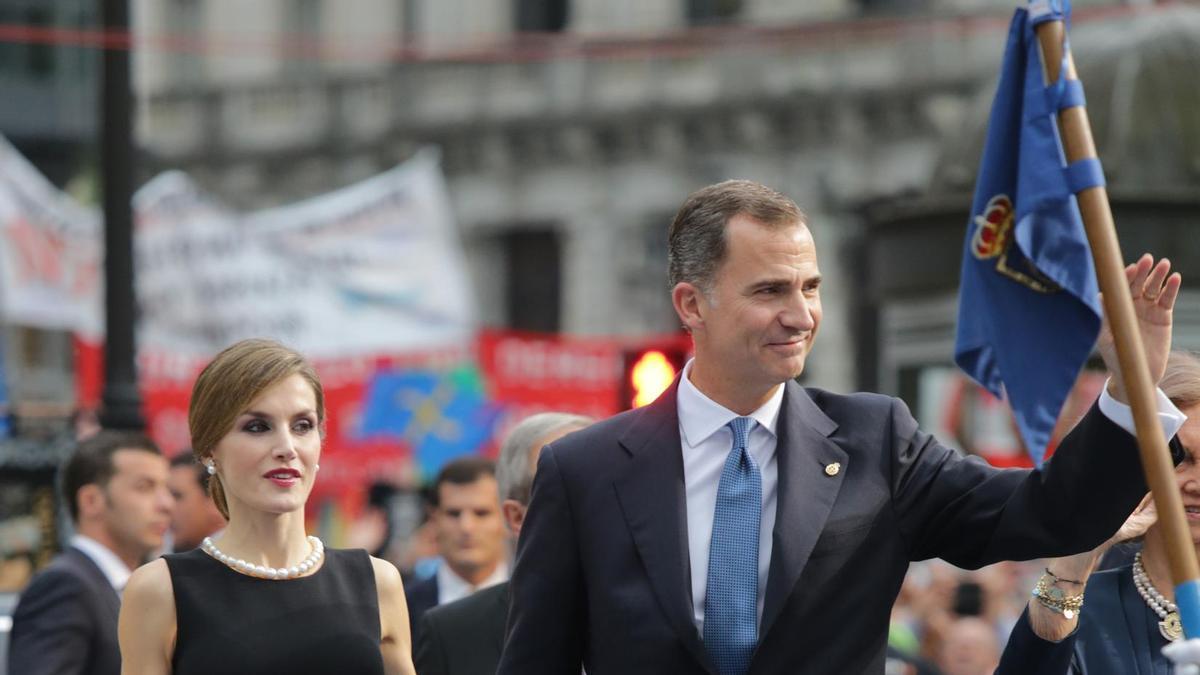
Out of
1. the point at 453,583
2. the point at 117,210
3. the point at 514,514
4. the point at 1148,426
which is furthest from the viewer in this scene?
the point at 117,210

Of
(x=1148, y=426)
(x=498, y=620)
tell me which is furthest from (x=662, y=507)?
(x=498, y=620)

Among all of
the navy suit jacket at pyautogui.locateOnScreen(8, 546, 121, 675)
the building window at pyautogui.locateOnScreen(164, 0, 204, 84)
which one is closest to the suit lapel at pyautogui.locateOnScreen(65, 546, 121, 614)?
the navy suit jacket at pyautogui.locateOnScreen(8, 546, 121, 675)

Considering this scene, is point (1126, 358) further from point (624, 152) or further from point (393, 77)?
point (393, 77)

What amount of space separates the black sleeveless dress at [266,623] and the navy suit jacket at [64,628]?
4.84 feet

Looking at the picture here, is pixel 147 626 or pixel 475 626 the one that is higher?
pixel 147 626

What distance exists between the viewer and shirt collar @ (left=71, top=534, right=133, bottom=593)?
23.8 feet

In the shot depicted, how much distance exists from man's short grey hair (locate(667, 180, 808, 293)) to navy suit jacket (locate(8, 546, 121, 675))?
106 inches

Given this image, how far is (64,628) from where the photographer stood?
6578 mm

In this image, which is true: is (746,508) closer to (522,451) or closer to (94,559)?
(522,451)

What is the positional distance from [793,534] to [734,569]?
0.13 metres

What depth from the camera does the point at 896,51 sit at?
32750 mm

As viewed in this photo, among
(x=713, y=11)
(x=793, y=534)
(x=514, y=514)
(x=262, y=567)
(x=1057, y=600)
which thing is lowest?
(x=514, y=514)

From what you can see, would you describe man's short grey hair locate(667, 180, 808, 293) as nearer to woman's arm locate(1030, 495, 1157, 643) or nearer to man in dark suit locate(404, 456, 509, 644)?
woman's arm locate(1030, 495, 1157, 643)

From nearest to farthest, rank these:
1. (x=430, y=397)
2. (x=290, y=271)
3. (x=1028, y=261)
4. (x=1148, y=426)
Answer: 1. (x=1148, y=426)
2. (x=1028, y=261)
3. (x=290, y=271)
4. (x=430, y=397)
